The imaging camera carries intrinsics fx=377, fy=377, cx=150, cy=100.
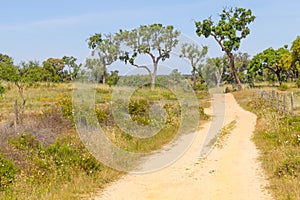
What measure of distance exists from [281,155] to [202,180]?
2.43 meters

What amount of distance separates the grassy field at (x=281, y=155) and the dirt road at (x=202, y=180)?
0.25 meters

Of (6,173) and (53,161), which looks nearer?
(6,173)

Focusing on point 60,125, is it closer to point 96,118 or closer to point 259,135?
point 96,118

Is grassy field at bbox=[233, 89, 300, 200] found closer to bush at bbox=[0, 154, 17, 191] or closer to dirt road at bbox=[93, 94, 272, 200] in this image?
dirt road at bbox=[93, 94, 272, 200]

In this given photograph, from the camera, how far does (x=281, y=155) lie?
29.3ft

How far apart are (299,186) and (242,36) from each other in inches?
1622

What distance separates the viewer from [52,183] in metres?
7.10

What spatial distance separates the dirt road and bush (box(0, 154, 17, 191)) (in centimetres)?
161

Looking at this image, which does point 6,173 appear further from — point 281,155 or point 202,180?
point 281,155

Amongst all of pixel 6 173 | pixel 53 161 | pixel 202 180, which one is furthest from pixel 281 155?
pixel 6 173

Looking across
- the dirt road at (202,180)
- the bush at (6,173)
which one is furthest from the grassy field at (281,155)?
the bush at (6,173)

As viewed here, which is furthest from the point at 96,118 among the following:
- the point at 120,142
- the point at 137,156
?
the point at 137,156

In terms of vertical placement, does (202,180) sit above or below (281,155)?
below

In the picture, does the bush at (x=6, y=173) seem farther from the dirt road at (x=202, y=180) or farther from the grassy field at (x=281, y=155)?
the grassy field at (x=281, y=155)
